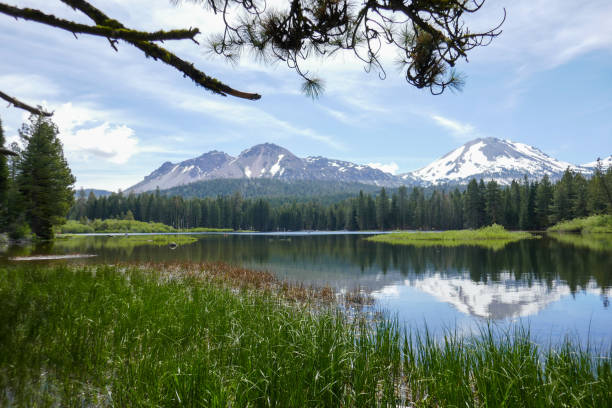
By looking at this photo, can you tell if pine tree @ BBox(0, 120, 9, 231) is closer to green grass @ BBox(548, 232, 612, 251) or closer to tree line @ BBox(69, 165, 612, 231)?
green grass @ BBox(548, 232, 612, 251)

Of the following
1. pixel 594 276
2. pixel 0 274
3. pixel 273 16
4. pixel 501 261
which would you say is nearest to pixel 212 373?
pixel 273 16

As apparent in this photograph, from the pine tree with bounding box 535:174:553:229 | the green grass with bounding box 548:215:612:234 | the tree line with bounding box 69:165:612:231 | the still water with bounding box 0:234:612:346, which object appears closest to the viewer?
the still water with bounding box 0:234:612:346

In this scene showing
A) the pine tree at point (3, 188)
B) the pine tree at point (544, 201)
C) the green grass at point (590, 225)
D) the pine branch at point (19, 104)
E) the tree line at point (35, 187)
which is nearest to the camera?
the pine branch at point (19, 104)

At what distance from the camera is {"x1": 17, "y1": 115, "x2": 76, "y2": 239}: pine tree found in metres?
43.8

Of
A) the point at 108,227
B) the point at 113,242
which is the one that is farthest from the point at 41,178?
the point at 108,227

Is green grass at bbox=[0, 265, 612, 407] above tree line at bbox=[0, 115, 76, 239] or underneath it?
underneath

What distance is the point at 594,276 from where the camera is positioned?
788 inches

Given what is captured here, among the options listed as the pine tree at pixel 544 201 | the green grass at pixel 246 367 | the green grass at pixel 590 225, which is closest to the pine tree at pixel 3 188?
the green grass at pixel 246 367

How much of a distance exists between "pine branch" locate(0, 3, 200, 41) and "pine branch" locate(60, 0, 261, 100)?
0.17 metres

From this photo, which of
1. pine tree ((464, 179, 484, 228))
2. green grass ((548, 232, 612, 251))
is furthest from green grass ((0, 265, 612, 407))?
pine tree ((464, 179, 484, 228))

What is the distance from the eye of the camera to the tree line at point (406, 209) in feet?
283

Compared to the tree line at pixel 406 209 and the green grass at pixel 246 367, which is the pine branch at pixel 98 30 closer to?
the green grass at pixel 246 367

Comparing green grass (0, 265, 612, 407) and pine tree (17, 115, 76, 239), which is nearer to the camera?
green grass (0, 265, 612, 407)

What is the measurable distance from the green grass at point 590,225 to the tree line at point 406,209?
17.2ft
